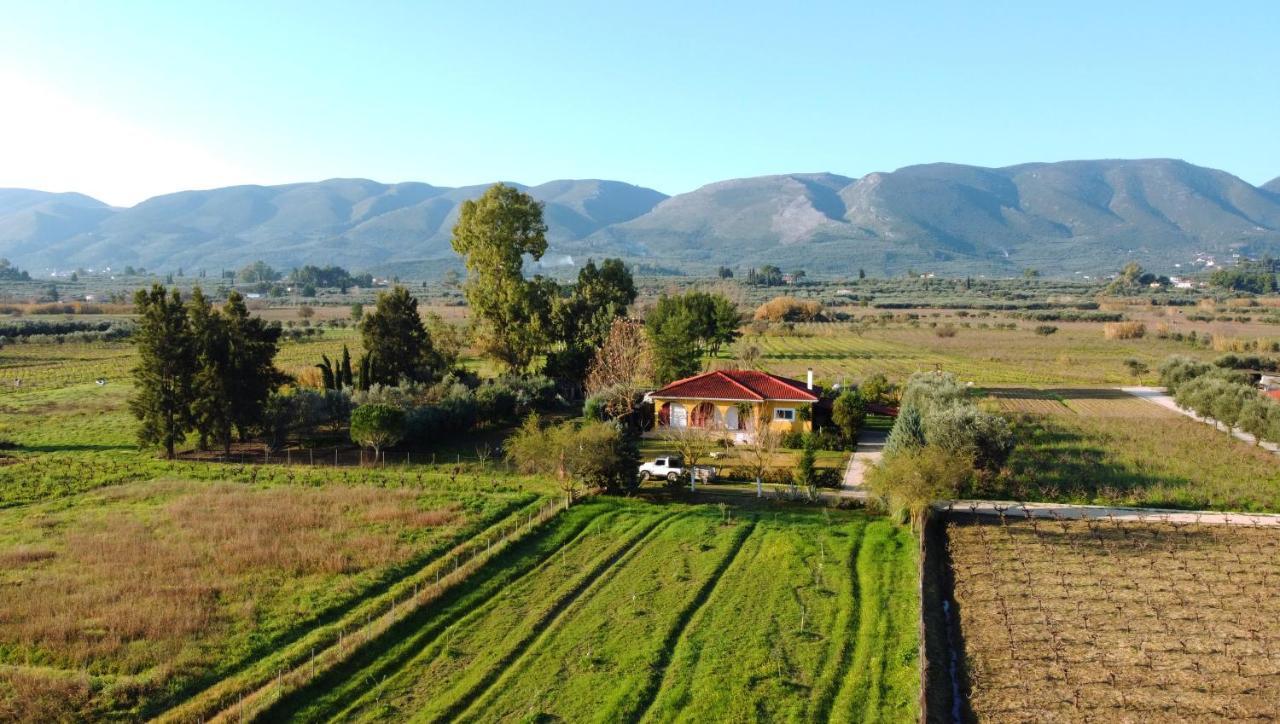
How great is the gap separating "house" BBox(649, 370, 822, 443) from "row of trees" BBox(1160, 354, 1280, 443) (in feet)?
61.0

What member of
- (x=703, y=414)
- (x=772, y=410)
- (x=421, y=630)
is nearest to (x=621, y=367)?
(x=703, y=414)

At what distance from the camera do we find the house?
39.0 meters

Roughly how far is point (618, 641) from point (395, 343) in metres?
32.7

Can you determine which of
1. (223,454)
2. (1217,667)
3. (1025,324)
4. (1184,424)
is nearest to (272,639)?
(1217,667)

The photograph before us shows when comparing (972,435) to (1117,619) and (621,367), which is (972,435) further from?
(621,367)

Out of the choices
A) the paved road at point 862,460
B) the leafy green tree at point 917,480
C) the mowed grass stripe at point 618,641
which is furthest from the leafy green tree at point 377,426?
the leafy green tree at point 917,480

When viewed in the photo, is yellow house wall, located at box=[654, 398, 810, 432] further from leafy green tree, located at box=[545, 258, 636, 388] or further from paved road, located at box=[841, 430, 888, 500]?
leafy green tree, located at box=[545, 258, 636, 388]

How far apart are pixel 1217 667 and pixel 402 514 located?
19990mm

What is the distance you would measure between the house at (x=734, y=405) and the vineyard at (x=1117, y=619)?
47.1ft

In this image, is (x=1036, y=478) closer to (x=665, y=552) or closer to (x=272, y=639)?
(x=665, y=552)

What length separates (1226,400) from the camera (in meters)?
40.7

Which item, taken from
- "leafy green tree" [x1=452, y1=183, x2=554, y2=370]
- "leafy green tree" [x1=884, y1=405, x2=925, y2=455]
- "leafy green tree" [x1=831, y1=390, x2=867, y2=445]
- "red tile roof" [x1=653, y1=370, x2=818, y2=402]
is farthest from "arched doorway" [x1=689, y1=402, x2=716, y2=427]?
"leafy green tree" [x1=452, y1=183, x2=554, y2=370]

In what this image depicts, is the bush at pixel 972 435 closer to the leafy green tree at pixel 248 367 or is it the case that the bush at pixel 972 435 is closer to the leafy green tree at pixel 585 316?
the leafy green tree at pixel 585 316

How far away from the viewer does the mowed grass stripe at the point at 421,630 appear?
14312 mm
